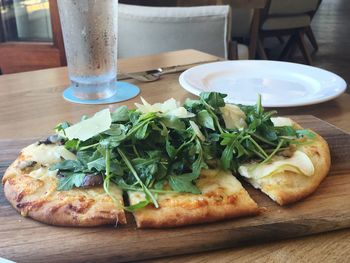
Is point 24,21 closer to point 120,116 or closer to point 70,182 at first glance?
point 120,116

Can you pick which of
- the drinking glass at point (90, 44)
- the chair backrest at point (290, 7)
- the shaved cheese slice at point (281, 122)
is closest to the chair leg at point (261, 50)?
the chair backrest at point (290, 7)

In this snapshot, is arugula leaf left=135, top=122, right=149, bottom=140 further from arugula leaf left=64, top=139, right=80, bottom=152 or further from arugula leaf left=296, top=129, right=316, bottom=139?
arugula leaf left=296, top=129, right=316, bottom=139

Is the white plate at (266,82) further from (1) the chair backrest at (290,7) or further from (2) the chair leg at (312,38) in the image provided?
(2) the chair leg at (312,38)

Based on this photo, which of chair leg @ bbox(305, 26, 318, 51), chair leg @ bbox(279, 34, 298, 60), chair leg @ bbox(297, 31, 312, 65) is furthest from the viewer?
chair leg @ bbox(305, 26, 318, 51)

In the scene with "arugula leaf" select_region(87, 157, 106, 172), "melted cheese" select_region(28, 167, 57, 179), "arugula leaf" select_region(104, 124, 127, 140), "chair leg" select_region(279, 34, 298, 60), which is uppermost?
"arugula leaf" select_region(104, 124, 127, 140)

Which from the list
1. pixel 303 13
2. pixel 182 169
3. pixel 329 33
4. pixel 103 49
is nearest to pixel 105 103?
pixel 103 49

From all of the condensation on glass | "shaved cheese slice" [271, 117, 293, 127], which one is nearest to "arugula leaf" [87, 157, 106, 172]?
"shaved cheese slice" [271, 117, 293, 127]
